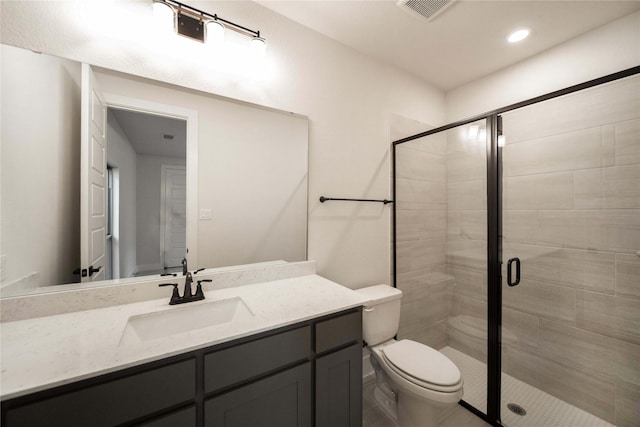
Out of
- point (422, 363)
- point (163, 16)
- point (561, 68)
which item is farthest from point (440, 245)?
point (163, 16)

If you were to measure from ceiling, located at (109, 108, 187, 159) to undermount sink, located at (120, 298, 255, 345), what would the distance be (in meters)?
0.79

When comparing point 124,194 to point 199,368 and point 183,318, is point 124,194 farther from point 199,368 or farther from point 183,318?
point 199,368

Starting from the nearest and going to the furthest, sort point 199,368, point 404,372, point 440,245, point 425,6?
point 199,368 → point 404,372 → point 425,6 → point 440,245

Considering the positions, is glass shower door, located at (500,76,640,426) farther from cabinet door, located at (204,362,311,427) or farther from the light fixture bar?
the light fixture bar

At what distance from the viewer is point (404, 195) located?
7.47 feet

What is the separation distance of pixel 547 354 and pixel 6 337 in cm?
290

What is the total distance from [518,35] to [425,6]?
83 centimetres

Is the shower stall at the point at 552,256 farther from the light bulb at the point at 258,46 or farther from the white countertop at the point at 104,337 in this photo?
the light bulb at the point at 258,46

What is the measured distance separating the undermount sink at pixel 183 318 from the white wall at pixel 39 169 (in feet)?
1.34

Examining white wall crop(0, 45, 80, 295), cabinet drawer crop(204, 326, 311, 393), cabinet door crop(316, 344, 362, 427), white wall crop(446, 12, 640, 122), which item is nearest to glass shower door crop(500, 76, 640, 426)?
white wall crop(446, 12, 640, 122)

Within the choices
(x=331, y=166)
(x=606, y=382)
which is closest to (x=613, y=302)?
(x=606, y=382)

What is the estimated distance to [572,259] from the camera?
5.66 feet

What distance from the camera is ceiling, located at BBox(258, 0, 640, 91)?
1592mm

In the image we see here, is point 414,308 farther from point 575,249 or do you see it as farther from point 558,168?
point 558,168
